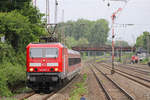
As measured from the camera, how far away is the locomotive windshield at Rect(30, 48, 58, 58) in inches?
624

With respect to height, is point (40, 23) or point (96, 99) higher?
point (40, 23)

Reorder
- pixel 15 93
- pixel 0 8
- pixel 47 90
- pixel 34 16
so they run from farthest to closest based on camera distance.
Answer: pixel 34 16
pixel 0 8
pixel 47 90
pixel 15 93

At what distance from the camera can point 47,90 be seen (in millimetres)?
16688

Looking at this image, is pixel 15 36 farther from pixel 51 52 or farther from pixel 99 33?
pixel 99 33

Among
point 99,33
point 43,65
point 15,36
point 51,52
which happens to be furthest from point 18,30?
point 99,33

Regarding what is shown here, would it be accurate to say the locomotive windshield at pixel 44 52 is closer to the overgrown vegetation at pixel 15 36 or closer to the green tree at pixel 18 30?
the overgrown vegetation at pixel 15 36

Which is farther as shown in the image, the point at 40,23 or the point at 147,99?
the point at 40,23

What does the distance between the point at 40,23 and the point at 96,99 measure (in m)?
11.1

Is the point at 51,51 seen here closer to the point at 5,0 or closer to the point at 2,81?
the point at 2,81

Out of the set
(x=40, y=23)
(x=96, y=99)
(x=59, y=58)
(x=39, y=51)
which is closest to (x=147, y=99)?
(x=96, y=99)

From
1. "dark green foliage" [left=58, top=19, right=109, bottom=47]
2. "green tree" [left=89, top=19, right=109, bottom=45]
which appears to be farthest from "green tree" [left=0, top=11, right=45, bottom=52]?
"green tree" [left=89, top=19, right=109, bottom=45]

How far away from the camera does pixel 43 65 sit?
1562 centimetres

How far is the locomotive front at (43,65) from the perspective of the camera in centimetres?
1543

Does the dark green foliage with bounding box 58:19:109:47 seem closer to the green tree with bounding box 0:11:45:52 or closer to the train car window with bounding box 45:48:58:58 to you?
the green tree with bounding box 0:11:45:52
